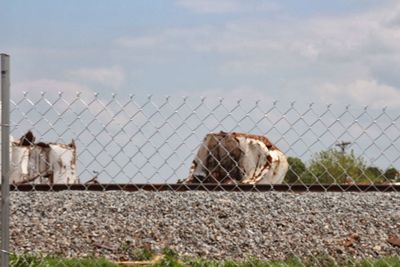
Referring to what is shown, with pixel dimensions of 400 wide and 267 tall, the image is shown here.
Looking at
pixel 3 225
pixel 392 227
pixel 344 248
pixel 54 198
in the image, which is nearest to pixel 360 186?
pixel 392 227

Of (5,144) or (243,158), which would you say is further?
(243,158)

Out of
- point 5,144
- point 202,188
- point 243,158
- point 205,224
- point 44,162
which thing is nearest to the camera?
point 5,144

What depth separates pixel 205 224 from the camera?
9.38m

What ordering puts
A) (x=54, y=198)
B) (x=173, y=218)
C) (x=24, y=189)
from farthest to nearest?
A: 1. (x=24, y=189)
2. (x=54, y=198)
3. (x=173, y=218)

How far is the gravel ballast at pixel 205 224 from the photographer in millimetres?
8883

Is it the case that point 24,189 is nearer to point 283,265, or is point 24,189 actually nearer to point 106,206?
point 106,206

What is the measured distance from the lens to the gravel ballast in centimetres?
888

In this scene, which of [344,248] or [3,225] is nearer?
[3,225]

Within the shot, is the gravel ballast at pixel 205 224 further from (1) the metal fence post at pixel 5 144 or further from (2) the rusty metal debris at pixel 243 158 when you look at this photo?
→ (1) the metal fence post at pixel 5 144

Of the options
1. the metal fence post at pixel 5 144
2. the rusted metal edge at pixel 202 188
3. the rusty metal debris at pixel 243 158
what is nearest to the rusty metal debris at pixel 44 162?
the rusted metal edge at pixel 202 188

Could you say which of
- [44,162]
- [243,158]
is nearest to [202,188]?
[243,158]

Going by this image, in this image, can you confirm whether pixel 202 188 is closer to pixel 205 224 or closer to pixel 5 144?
pixel 205 224

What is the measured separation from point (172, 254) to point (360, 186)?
13.3ft

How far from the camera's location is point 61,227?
936cm
